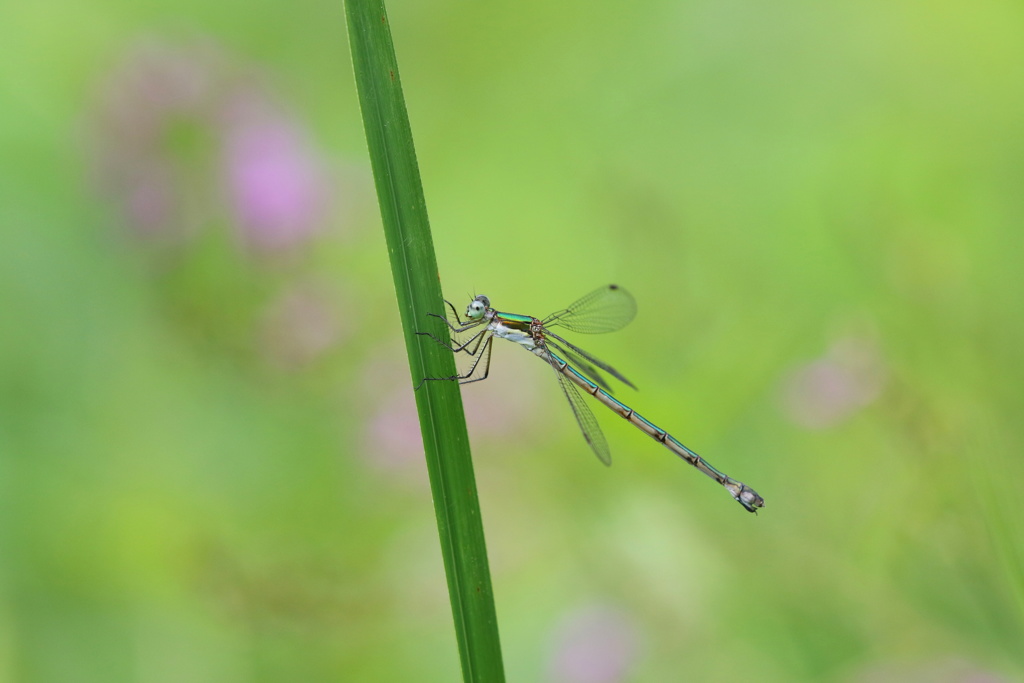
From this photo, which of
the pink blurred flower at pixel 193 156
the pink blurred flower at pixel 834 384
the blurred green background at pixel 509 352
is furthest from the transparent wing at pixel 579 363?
the pink blurred flower at pixel 193 156

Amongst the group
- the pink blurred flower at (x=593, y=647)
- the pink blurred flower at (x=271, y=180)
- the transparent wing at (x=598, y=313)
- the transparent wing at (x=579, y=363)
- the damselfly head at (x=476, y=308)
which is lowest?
the pink blurred flower at (x=593, y=647)

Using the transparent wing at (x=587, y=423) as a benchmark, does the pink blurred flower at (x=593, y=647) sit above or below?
below

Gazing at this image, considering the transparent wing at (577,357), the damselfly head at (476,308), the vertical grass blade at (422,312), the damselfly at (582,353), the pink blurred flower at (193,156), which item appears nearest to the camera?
the vertical grass blade at (422,312)

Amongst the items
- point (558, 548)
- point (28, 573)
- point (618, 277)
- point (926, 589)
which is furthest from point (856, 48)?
point (28, 573)

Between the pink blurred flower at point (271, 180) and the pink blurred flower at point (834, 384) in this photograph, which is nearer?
the pink blurred flower at point (834, 384)

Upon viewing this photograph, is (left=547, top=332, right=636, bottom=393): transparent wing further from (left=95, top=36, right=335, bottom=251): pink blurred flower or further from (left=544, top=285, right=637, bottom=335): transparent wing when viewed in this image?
(left=95, top=36, right=335, bottom=251): pink blurred flower

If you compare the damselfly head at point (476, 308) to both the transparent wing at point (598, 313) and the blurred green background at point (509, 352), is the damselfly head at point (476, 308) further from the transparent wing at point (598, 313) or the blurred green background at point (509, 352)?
the blurred green background at point (509, 352)

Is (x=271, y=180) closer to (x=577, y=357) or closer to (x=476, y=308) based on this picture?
(x=476, y=308)

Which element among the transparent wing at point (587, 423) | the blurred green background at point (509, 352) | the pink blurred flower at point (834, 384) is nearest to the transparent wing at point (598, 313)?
the transparent wing at point (587, 423)

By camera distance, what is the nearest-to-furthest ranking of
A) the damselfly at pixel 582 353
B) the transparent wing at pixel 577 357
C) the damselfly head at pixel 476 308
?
the damselfly head at pixel 476 308 < the damselfly at pixel 582 353 < the transparent wing at pixel 577 357
